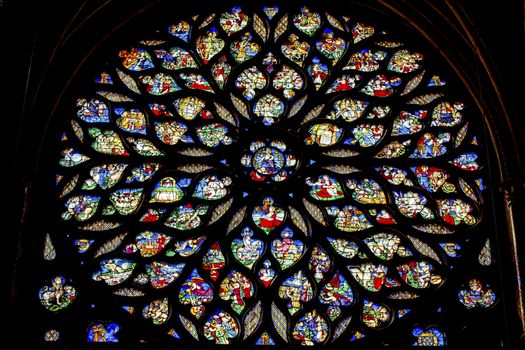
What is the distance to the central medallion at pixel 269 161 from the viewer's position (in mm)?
14039

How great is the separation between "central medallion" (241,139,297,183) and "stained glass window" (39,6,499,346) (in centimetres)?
2

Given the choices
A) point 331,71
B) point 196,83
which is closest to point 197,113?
point 196,83

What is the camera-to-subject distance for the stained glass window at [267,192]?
13.1m

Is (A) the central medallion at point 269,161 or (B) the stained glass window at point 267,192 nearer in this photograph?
(B) the stained glass window at point 267,192

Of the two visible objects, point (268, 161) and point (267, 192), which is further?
point (268, 161)

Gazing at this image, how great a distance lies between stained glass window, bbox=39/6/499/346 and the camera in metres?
Result: 13.1

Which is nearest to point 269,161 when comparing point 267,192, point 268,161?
point 268,161

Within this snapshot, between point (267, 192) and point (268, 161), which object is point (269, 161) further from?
point (267, 192)

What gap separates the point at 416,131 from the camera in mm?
14414

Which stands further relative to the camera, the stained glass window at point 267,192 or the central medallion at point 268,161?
the central medallion at point 268,161

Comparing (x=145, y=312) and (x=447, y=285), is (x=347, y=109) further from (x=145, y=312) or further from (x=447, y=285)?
(x=145, y=312)

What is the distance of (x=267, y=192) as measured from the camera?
13906mm

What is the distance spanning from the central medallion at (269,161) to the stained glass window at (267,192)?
0.02m

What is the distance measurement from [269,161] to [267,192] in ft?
1.36
